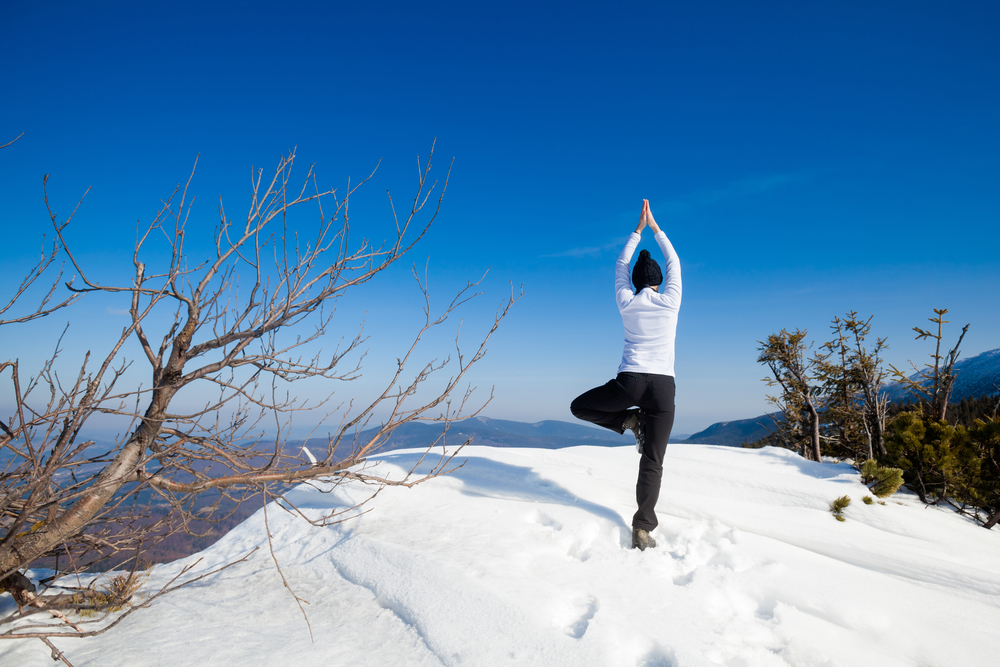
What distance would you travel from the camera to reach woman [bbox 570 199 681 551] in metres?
3.51

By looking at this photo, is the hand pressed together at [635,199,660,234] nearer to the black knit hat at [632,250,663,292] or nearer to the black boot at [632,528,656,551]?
the black knit hat at [632,250,663,292]

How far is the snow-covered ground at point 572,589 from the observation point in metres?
2.34

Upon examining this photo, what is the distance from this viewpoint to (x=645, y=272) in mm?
3816

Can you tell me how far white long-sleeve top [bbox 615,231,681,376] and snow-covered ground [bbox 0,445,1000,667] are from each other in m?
1.32

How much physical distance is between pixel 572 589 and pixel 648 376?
5.19 ft

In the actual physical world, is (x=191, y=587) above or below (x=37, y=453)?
below

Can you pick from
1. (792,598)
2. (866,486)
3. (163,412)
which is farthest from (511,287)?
(866,486)

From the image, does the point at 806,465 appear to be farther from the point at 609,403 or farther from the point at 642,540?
the point at 609,403

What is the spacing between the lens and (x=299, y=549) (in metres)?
3.70

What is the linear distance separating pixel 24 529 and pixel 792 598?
4.77 m

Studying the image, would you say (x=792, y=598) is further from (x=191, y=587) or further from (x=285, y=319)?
(x=191, y=587)

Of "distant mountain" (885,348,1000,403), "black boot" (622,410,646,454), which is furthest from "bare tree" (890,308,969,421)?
"distant mountain" (885,348,1000,403)

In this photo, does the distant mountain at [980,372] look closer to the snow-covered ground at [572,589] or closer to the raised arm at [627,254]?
the snow-covered ground at [572,589]

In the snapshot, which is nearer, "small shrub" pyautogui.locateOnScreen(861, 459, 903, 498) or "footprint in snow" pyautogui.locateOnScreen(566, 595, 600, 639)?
"footprint in snow" pyautogui.locateOnScreen(566, 595, 600, 639)
